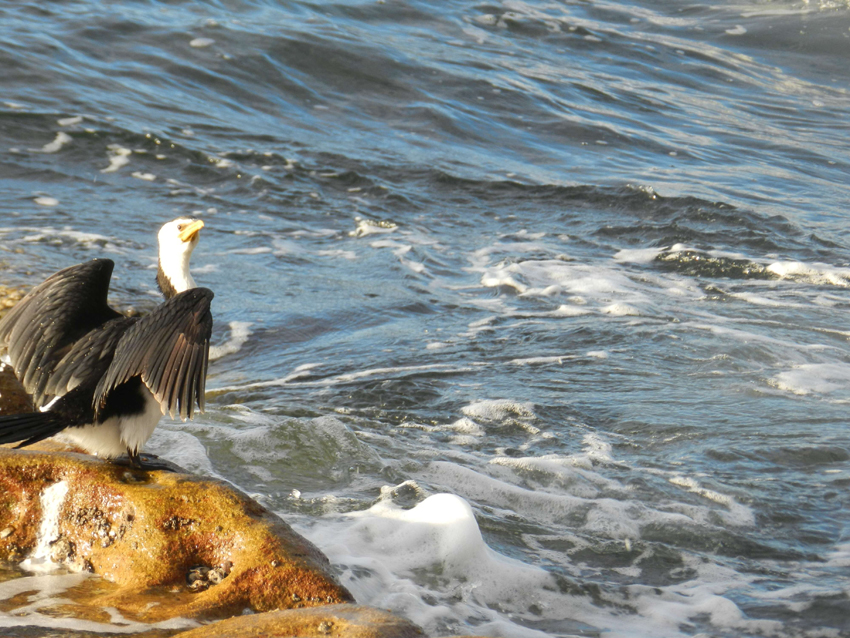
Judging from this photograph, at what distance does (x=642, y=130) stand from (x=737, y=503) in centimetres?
837

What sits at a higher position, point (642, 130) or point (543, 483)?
point (642, 130)

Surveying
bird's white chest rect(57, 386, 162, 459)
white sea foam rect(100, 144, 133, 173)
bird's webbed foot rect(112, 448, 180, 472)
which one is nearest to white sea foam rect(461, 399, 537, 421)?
bird's webbed foot rect(112, 448, 180, 472)

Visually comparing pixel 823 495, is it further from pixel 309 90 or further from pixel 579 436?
pixel 309 90

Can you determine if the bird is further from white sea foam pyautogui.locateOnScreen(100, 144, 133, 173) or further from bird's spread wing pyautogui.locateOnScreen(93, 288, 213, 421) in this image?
white sea foam pyautogui.locateOnScreen(100, 144, 133, 173)

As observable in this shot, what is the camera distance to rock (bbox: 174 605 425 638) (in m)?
2.54

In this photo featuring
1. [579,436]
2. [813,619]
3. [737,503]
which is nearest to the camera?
[813,619]

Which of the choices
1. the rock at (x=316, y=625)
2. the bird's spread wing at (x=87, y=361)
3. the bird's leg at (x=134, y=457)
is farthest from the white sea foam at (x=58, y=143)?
the rock at (x=316, y=625)

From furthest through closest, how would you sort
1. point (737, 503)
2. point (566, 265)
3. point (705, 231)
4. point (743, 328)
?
point (705, 231) → point (566, 265) → point (743, 328) → point (737, 503)

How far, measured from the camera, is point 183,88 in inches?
440

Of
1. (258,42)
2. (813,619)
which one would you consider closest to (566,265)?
(813,619)

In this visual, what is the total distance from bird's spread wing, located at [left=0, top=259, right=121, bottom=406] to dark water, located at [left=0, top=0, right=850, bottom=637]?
950mm

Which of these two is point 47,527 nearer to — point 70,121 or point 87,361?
point 87,361

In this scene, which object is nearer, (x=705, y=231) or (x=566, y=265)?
(x=566, y=265)

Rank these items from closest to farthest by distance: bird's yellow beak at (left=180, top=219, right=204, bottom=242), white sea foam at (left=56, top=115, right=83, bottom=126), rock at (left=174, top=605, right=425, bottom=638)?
rock at (left=174, top=605, right=425, bottom=638) → bird's yellow beak at (left=180, top=219, right=204, bottom=242) → white sea foam at (left=56, top=115, right=83, bottom=126)
